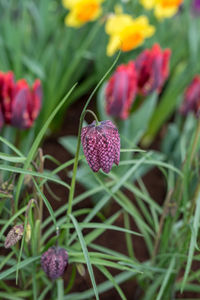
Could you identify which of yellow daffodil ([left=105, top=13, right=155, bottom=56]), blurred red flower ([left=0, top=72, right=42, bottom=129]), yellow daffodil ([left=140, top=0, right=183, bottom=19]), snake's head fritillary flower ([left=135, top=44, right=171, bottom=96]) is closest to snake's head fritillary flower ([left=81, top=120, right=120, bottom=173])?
blurred red flower ([left=0, top=72, right=42, bottom=129])

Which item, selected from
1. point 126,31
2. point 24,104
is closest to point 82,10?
point 126,31

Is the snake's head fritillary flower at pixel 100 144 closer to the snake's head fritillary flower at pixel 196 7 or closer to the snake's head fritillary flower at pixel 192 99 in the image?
the snake's head fritillary flower at pixel 192 99

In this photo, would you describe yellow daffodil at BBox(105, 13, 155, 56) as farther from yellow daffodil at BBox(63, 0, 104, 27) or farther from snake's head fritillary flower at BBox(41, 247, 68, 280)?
snake's head fritillary flower at BBox(41, 247, 68, 280)

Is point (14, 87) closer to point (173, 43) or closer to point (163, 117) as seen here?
point (163, 117)

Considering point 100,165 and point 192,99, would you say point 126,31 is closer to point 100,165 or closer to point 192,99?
point 192,99

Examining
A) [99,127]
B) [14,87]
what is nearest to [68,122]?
[14,87]

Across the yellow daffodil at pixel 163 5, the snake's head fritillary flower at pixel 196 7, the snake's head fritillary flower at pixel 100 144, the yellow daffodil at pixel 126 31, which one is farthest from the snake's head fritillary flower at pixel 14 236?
the snake's head fritillary flower at pixel 196 7
